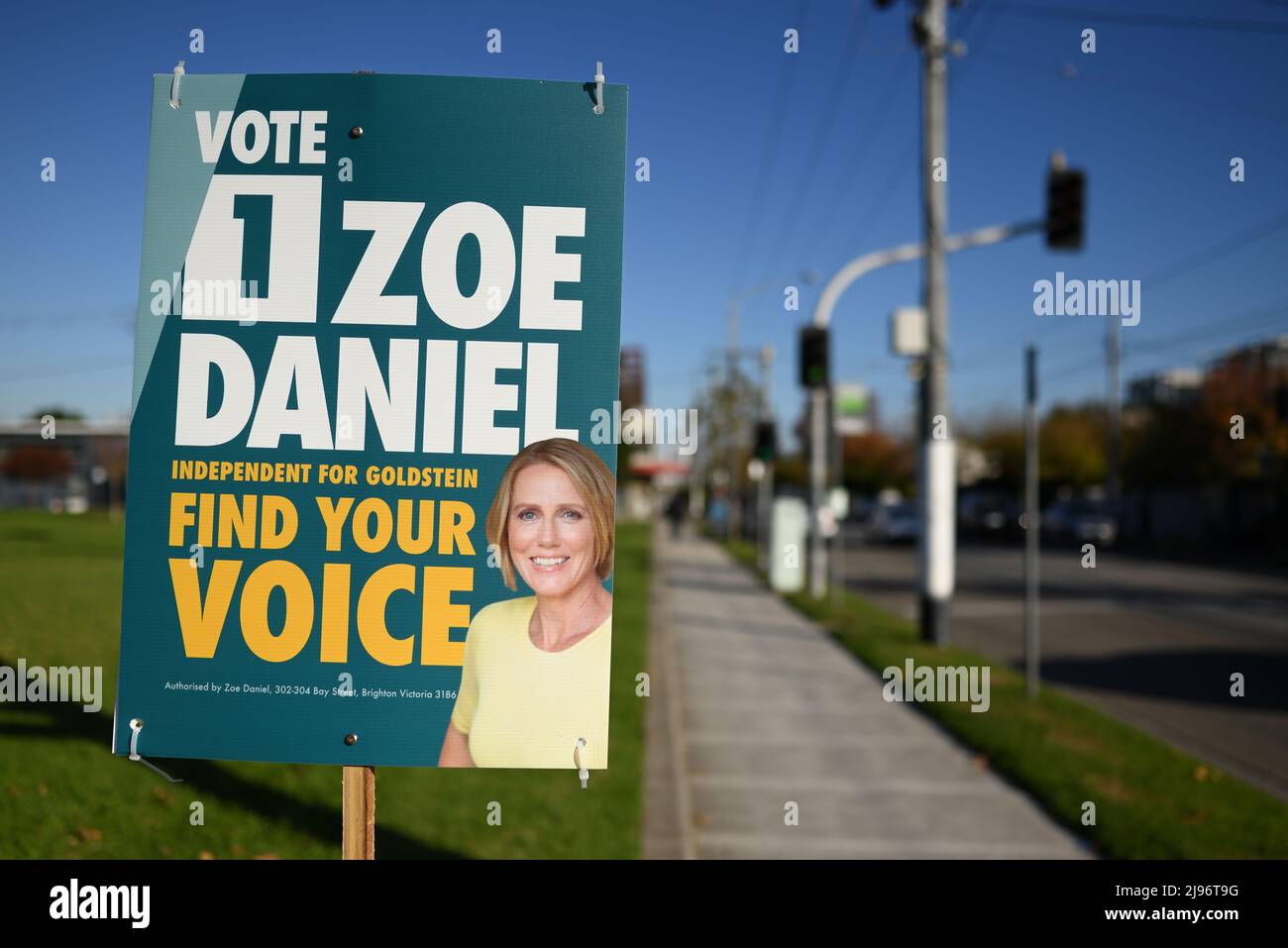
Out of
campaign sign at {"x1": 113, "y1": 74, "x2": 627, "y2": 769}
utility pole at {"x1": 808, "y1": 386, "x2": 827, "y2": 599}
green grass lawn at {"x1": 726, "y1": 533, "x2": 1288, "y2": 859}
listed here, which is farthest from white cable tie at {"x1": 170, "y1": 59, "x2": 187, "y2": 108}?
utility pole at {"x1": 808, "y1": 386, "x2": 827, "y2": 599}

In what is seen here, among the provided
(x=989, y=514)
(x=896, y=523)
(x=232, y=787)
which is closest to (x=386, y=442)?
(x=232, y=787)

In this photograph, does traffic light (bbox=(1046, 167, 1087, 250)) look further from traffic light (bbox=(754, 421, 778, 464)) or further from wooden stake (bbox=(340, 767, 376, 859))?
wooden stake (bbox=(340, 767, 376, 859))

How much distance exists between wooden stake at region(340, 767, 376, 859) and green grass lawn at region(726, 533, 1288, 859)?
4300 mm

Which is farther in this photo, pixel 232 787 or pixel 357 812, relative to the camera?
pixel 232 787

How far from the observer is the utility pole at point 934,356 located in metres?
12.9

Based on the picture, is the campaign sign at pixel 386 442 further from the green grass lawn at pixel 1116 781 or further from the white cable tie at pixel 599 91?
the green grass lawn at pixel 1116 781

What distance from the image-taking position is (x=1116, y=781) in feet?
22.1

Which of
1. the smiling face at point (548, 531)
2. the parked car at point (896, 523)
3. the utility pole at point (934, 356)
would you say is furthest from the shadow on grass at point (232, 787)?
the parked car at point (896, 523)

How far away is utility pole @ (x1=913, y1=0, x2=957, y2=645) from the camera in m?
12.9

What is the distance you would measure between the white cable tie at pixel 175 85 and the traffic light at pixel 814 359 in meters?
12.8

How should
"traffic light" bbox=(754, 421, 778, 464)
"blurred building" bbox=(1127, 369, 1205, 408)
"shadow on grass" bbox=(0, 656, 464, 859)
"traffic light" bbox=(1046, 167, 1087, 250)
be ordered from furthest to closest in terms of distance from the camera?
"blurred building" bbox=(1127, 369, 1205, 408) < "traffic light" bbox=(754, 421, 778, 464) < "traffic light" bbox=(1046, 167, 1087, 250) < "shadow on grass" bbox=(0, 656, 464, 859)

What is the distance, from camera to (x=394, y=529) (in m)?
2.50

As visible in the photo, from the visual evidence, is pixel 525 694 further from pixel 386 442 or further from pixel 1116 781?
pixel 1116 781

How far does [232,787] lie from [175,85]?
4.05 meters
